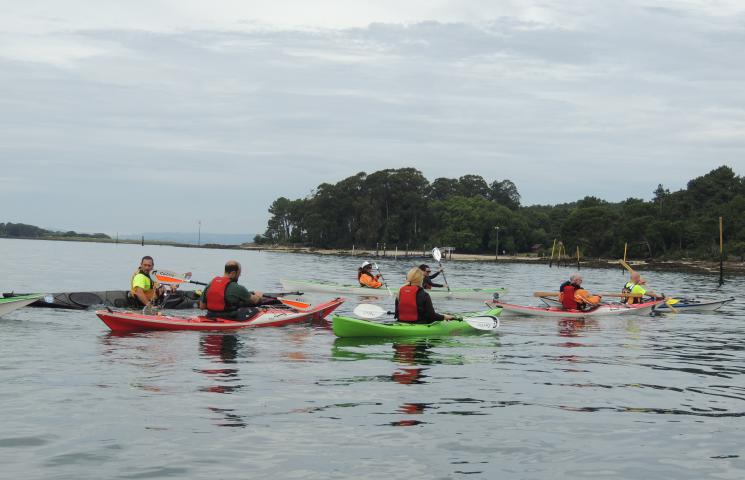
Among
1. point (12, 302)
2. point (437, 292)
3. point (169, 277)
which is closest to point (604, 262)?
point (437, 292)

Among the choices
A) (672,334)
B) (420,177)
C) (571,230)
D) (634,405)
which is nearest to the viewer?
(634,405)

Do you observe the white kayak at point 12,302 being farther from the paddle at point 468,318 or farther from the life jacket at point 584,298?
the life jacket at point 584,298

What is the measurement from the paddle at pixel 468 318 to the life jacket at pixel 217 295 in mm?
2966

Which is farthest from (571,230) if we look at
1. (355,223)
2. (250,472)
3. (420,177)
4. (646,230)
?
(250,472)

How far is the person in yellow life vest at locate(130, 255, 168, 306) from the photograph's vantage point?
19797 mm

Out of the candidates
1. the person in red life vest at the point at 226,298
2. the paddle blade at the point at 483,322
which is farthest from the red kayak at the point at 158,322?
the paddle blade at the point at 483,322

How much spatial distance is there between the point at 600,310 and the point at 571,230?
4176 inches

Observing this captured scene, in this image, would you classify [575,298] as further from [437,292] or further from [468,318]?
[437,292]

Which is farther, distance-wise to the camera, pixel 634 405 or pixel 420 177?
pixel 420 177

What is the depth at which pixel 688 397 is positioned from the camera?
38.8 ft

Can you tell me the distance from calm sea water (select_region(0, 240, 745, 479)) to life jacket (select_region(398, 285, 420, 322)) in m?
0.59

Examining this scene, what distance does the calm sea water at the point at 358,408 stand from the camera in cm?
794

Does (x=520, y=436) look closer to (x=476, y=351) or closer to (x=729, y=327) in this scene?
(x=476, y=351)

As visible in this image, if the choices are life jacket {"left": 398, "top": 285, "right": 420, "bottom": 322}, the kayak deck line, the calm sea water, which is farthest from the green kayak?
the kayak deck line
